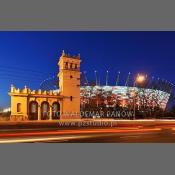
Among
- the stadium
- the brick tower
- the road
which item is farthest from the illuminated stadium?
the road

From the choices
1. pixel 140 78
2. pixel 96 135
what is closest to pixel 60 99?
pixel 96 135

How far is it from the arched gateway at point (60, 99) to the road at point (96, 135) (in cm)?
40

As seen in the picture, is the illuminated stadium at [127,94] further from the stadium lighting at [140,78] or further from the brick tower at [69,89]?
the brick tower at [69,89]

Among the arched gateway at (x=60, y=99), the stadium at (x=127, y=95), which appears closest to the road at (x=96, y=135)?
the arched gateway at (x=60, y=99)

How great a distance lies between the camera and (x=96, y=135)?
876cm

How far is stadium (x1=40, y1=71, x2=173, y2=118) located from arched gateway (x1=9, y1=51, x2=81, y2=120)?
0.72ft

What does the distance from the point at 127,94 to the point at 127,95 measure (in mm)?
27

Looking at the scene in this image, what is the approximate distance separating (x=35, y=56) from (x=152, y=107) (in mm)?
3435

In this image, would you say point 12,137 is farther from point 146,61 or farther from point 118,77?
point 146,61

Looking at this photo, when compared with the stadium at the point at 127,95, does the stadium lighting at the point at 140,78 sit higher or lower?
higher

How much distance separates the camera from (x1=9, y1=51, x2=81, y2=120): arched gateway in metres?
8.77

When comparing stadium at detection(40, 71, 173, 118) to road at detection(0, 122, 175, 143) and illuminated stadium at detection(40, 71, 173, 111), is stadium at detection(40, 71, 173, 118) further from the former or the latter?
road at detection(0, 122, 175, 143)

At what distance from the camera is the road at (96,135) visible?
8578 mm

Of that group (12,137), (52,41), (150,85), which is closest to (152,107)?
(150,85)
